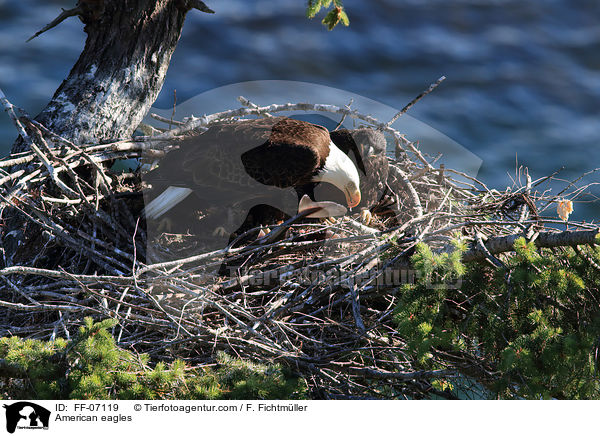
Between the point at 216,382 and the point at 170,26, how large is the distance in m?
3.62

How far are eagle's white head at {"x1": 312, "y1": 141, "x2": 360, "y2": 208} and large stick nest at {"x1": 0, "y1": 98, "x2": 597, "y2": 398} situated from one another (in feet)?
0.89

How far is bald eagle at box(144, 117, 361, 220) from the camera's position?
398 cm

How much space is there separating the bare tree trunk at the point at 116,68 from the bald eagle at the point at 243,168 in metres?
0.90

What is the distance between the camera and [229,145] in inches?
160

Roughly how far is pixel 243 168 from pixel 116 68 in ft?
5.66

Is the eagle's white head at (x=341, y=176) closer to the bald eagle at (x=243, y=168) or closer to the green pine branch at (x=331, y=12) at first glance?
the bald eagle at (x=243, y=168)

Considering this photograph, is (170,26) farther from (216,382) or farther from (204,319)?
(216,382)

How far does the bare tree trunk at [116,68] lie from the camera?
459 cm

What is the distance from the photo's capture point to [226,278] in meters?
3.43

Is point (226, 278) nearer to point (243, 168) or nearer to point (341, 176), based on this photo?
point (243, 168)

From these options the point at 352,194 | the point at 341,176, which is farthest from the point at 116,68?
the point at 352,194

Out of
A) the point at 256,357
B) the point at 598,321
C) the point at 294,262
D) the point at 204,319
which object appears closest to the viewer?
the point at 598,321

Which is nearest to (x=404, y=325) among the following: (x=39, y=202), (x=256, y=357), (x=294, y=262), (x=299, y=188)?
(x=256, y=357)

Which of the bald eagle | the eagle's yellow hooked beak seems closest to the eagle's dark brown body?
the bald eagle
